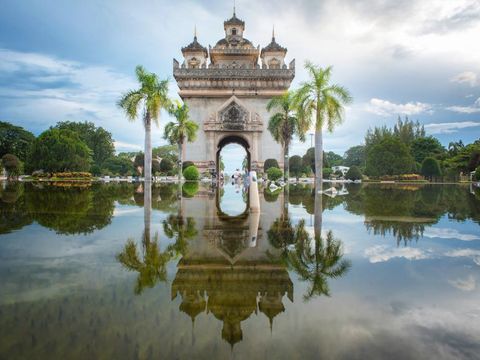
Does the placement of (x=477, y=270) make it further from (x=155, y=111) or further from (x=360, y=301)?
(x=155, y=111)

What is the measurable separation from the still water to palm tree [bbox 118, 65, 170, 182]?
2543 cm

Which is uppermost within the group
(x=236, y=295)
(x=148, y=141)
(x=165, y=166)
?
(x=148, y=141)

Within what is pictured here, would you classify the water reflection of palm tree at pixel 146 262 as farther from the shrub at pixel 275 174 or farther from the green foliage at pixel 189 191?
the shrub at pixel 275 174

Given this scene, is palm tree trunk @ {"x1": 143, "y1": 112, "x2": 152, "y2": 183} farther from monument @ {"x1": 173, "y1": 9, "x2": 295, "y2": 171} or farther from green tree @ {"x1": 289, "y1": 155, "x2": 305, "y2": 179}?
green tree @ {"x1": 289, "y1": 155, "x2": 305, "y2": 179}

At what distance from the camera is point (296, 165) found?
53.6 m

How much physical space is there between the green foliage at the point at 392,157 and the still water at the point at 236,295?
47.2 meters

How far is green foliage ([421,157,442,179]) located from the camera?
52.3 m

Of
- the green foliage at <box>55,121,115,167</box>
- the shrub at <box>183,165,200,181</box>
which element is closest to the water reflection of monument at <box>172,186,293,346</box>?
the shrub at <box>183,165,200,181</box>

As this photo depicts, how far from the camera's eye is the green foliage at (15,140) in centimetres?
6359

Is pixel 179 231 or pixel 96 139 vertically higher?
pixel 96 139

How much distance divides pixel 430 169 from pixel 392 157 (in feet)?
20.7

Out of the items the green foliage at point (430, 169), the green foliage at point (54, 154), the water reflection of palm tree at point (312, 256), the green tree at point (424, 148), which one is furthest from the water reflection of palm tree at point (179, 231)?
the green tree at point (424, 148)

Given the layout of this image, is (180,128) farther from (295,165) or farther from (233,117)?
(295,165)

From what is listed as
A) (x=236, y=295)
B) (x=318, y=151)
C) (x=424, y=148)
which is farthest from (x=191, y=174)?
(x=424, y=148)
